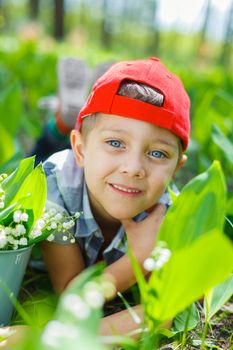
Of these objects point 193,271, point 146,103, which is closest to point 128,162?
point 146,103

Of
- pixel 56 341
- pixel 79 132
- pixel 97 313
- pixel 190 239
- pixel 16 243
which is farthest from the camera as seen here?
pixel 79 132

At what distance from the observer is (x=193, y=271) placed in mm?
828

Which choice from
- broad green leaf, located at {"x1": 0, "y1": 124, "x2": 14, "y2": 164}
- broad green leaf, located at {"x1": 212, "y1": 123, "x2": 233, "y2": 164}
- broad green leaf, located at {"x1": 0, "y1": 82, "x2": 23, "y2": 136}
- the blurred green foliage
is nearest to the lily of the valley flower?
the blurred green foliage

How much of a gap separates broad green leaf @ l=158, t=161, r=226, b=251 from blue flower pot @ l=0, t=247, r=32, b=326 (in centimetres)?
39

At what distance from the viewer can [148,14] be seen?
25.7 metres

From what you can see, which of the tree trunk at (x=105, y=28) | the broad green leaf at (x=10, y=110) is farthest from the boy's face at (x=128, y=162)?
the tree trunk at (x=105, y=28)

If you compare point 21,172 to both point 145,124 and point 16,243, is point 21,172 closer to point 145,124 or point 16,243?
point 16,243

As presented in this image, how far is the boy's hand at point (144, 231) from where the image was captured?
4.78 feet

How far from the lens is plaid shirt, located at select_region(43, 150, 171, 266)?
1.60 m

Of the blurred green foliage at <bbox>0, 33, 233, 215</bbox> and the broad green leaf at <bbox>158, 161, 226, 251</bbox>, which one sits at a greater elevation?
the broad green leaf at <bbox>158, 161, 226, 251</bbox>

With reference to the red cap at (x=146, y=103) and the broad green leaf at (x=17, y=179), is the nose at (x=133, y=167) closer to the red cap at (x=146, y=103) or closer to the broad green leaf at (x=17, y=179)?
the red cap at (x=146, y=103)

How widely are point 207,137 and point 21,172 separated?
67.8 inches

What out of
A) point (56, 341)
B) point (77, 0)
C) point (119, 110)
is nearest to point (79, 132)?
point (119, 110)

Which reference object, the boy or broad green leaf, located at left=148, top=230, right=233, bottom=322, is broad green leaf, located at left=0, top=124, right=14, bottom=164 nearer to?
the boy
